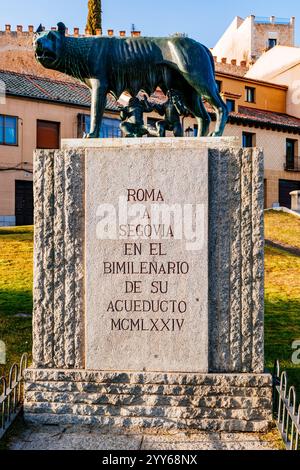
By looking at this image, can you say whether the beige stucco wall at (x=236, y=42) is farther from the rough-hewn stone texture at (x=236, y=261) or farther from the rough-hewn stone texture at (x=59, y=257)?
the rough-hewn stone texture at (x=59, y=257)

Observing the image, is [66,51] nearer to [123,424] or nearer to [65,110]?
[123,424]

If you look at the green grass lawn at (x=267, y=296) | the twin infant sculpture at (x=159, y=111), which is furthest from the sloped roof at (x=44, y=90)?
the twin infant sculpture at (x=159, y=111)

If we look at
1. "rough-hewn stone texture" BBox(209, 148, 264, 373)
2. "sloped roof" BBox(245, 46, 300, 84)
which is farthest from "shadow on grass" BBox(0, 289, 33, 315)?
"sloped roof" BBox(245, 46, 300, 84)

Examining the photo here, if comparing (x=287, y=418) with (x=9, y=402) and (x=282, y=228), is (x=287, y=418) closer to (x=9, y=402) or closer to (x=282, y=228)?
(x=9, y=402)

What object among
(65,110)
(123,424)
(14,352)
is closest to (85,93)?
(65,110)

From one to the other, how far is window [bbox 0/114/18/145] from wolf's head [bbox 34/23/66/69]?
21349 mm

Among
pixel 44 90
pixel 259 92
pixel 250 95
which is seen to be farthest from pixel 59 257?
pixel 259 92

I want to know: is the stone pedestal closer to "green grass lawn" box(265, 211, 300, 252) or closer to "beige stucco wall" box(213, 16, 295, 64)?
"green grass lawn" box(265, 211, 300, 252)

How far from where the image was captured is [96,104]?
4594 millimetres

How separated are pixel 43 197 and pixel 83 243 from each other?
544 mm

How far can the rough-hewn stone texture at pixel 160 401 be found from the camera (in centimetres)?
412

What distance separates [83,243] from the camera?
4293mm

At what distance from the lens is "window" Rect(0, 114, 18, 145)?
24600mm

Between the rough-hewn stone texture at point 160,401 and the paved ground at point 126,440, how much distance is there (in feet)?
0.37
